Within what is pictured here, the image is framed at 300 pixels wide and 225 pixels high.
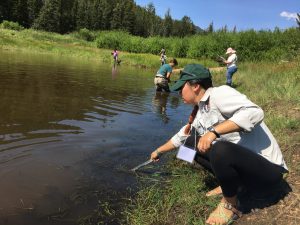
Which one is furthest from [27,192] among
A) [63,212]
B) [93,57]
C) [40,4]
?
[40,4]

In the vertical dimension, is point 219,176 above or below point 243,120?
below

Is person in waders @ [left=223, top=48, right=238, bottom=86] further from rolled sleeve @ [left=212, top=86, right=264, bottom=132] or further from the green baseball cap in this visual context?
rolled sleeve @ [left=212, top=86, right=264, bottom=132]

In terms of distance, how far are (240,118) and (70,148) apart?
392 centimetres

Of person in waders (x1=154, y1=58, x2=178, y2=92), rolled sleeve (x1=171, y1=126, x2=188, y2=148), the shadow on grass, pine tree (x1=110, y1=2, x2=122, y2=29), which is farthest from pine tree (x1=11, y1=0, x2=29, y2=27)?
the shadow on grass

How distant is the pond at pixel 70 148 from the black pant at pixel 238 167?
1.41 meters

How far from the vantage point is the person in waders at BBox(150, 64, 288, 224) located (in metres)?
3.34

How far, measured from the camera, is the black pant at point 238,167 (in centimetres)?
336

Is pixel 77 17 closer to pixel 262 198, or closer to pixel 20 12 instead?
pixel 20 12

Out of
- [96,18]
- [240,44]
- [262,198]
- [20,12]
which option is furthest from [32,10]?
[262,198]

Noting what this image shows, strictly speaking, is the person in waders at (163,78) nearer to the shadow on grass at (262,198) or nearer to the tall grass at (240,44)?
the shadow on grass at (262,198)

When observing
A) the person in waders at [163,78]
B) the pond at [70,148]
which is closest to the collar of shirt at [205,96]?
the pond at [70,148]

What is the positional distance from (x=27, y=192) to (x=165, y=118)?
5.76 m

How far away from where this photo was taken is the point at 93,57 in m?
39.6

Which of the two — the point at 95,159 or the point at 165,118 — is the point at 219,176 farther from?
the point at 165,118
